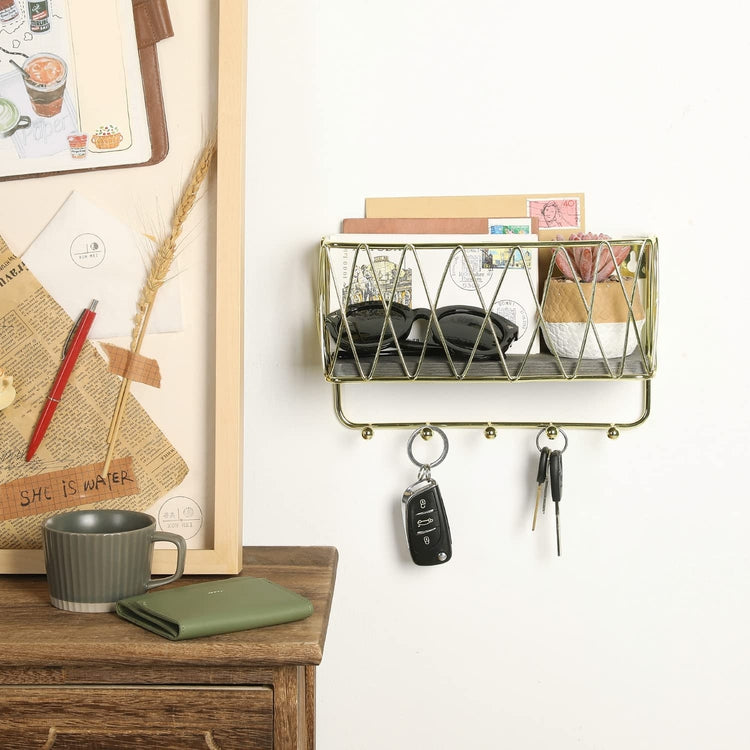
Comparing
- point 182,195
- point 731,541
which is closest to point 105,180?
point 182,195

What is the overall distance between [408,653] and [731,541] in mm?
399

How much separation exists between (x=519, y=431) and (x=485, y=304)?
0.16 m

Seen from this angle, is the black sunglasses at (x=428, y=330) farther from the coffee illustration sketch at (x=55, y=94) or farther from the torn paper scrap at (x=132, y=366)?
the coffee illustration sketch at (x=55, y=94)

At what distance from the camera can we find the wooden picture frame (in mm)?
840

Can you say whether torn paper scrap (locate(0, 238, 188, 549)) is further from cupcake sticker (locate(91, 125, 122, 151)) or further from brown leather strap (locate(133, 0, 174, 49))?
brown leather strap (locate(133, 0, 174, 49))

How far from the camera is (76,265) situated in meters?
0.86

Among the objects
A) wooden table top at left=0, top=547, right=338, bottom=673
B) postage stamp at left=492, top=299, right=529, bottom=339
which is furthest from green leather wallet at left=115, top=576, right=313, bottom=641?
postage stamp at left=492, top=299, right=529, bottom=339

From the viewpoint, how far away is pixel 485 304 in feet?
2.88

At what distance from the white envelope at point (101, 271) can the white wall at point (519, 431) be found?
0.40 feet

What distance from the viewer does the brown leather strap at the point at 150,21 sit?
33.4 inches

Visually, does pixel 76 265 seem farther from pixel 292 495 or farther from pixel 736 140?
pixel 736 140

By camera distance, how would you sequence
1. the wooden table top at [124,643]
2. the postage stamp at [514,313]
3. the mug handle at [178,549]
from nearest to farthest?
the wooden table top at [124,643] < the mug handle at [178,549] < the postage stamp at [514,313]

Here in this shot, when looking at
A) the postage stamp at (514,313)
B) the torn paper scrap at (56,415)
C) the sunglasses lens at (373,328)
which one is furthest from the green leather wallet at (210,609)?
the postage stamp at (514,313)

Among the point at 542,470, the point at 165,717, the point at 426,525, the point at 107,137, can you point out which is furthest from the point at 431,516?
the point at 107,137
